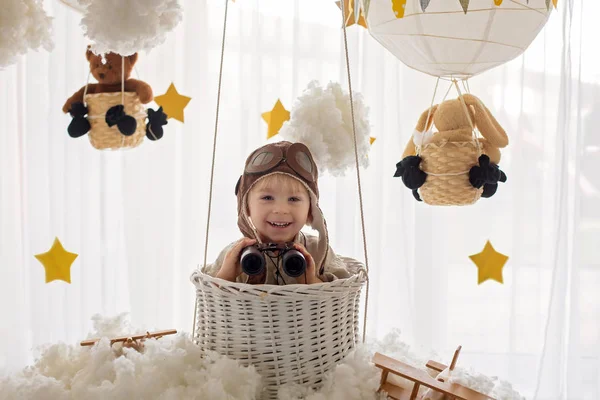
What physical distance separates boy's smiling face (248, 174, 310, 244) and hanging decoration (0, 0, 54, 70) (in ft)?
1.41

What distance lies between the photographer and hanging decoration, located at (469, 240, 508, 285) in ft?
5.43

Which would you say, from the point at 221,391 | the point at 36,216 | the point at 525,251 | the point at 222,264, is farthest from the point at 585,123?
the point at 36,216

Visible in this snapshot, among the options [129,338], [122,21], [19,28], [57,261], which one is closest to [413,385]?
[129,338]

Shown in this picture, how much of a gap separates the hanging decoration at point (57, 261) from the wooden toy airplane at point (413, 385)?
102 centimetres

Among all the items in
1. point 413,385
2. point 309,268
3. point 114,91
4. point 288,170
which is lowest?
point 413,385

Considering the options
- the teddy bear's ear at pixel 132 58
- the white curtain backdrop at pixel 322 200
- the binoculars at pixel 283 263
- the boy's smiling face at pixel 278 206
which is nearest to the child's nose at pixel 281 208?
the boy's smiling face at pixel 278 206

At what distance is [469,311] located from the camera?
185 centimetres

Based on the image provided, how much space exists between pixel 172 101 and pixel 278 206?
57 centimetres

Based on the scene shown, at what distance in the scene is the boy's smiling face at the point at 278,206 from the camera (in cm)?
105

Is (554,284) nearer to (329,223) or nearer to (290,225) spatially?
(329,223)

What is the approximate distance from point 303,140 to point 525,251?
94 cm

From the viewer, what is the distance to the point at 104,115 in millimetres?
1121

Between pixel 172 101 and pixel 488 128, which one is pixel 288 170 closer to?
pixel 488 128

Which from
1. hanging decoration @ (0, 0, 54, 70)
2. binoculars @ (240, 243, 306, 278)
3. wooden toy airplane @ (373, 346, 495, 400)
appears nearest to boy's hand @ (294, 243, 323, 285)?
binoculars @ (240, 243, 306, 278)
